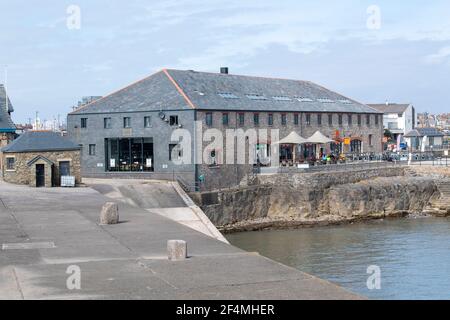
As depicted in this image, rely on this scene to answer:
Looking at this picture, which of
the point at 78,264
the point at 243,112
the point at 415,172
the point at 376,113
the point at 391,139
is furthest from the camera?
the point at 391,139

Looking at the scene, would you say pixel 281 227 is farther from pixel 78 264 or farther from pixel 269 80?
pixel 78 264

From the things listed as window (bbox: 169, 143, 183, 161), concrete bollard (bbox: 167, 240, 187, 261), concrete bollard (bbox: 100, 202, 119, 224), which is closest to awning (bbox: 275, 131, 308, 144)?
window (bbox: 169, 143, 183, 161)

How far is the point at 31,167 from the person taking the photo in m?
40.7

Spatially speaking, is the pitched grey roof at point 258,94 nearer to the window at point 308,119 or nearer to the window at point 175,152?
the window at point 308,119

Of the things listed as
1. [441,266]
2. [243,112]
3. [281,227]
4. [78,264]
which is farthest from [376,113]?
[78,264]

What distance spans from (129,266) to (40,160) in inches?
976

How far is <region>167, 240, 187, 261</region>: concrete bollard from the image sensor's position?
1803 cm

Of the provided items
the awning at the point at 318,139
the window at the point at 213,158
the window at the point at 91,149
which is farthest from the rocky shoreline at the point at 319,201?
the window at the point at 91,149

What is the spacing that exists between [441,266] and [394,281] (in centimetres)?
434

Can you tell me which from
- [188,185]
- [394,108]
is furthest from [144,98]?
[394,108]

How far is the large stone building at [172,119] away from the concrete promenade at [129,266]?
22.8 metres

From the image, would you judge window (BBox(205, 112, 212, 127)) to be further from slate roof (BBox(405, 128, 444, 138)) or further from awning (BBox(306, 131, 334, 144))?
slate roof (BBox(405, 128, 444, 138))

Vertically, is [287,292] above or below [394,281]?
above

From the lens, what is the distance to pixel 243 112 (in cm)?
5381
